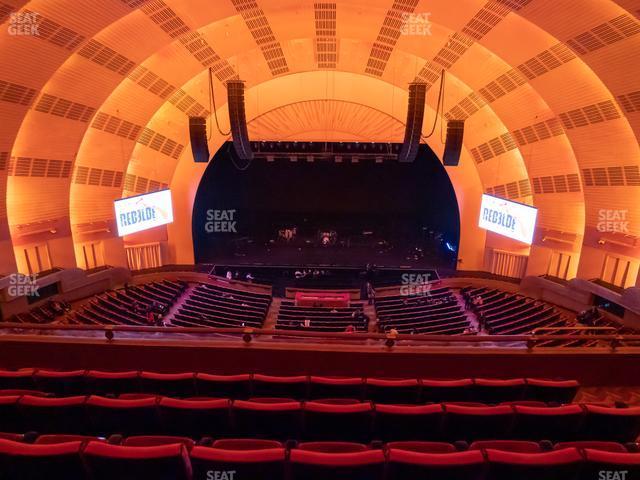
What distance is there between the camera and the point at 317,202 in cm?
2208

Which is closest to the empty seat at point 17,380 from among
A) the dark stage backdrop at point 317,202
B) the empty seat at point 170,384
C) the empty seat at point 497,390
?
the empty seat at point 170,384

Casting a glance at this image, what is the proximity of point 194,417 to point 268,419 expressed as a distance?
2.30 feet

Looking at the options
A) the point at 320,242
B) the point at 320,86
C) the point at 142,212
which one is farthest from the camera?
the point at 320,242

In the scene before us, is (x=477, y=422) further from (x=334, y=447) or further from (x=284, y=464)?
(x=284, y=464)

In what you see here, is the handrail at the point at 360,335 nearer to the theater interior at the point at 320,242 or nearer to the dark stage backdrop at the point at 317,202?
the theater interior at the point at 320,242

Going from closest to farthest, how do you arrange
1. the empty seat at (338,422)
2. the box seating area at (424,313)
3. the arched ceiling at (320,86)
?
the empty seat at (338,422) < the arched ceiling at (320,86) < the box seating area at (424,313)

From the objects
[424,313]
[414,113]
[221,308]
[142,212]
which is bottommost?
[221,308]

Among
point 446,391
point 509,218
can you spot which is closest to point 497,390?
point 446,391

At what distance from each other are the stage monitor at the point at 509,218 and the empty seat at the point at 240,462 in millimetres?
13162

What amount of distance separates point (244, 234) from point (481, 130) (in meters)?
12.9

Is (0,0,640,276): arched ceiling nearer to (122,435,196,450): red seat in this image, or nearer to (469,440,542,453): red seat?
(469,440,542,453): red seat

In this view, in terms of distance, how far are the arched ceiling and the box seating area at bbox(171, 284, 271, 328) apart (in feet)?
17.9

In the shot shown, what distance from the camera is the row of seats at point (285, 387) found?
178 inches

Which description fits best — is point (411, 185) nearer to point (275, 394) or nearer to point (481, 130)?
point (481, 130)
